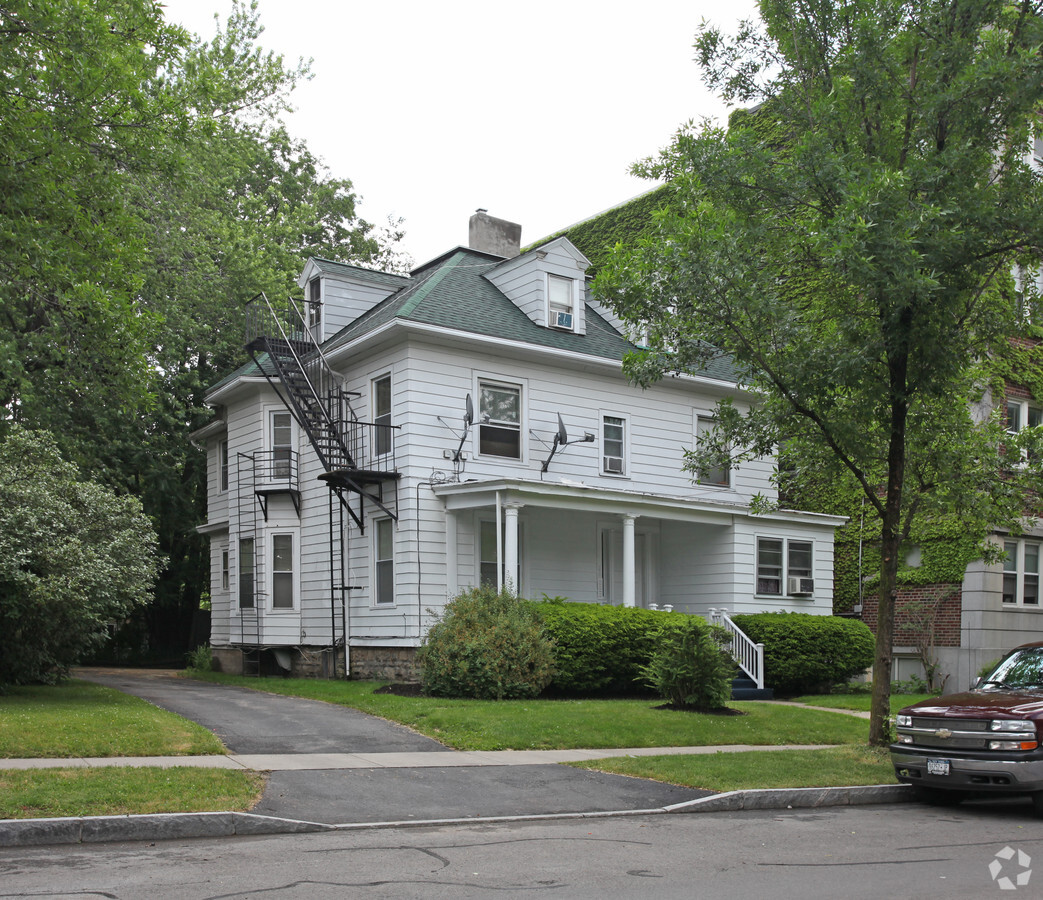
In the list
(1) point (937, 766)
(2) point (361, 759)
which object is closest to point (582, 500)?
(2) point (361, 759)

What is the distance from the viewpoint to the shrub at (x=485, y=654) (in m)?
16.8

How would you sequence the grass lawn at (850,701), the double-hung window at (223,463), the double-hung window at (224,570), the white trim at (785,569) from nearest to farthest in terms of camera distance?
the grass lawn at (850,701), the white trim at (785,569), the double-hung window at (224,570), the double-hung window at (223,463)

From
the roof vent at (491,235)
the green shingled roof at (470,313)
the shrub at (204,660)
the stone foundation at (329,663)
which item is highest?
the roof vent at (491,235)

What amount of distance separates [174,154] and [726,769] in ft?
35.7

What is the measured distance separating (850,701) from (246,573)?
1344cm

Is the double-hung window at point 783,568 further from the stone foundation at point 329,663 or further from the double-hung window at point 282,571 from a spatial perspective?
the double-hung window at point 282,571

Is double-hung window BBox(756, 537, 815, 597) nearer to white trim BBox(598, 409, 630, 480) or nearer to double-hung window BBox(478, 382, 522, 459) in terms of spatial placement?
white trim BBox(598, 409, 630, 480)

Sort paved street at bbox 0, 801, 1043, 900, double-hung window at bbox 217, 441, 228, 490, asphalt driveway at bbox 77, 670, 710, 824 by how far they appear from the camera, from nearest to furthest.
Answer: paved street at bbox 0, 801, 1043, 900
asphalt driveway at bbox 77, 670, 710, 824
double-hung window at bbox 217, 441, 228, 490

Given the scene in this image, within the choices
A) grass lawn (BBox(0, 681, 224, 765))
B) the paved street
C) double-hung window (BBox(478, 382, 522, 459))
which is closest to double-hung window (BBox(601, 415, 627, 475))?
double-hung window (BBox(478, 382, 522, 459))

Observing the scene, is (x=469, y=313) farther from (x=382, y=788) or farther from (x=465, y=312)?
(x=382, y=788)

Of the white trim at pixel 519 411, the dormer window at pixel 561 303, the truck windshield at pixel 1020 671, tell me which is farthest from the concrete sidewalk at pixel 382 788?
the dormer window at pixel 561 303

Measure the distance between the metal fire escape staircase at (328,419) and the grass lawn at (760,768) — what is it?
945 cm

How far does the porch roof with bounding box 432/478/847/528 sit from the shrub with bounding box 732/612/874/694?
2.39 m

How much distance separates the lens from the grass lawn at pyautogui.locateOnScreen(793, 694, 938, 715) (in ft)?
63.8
